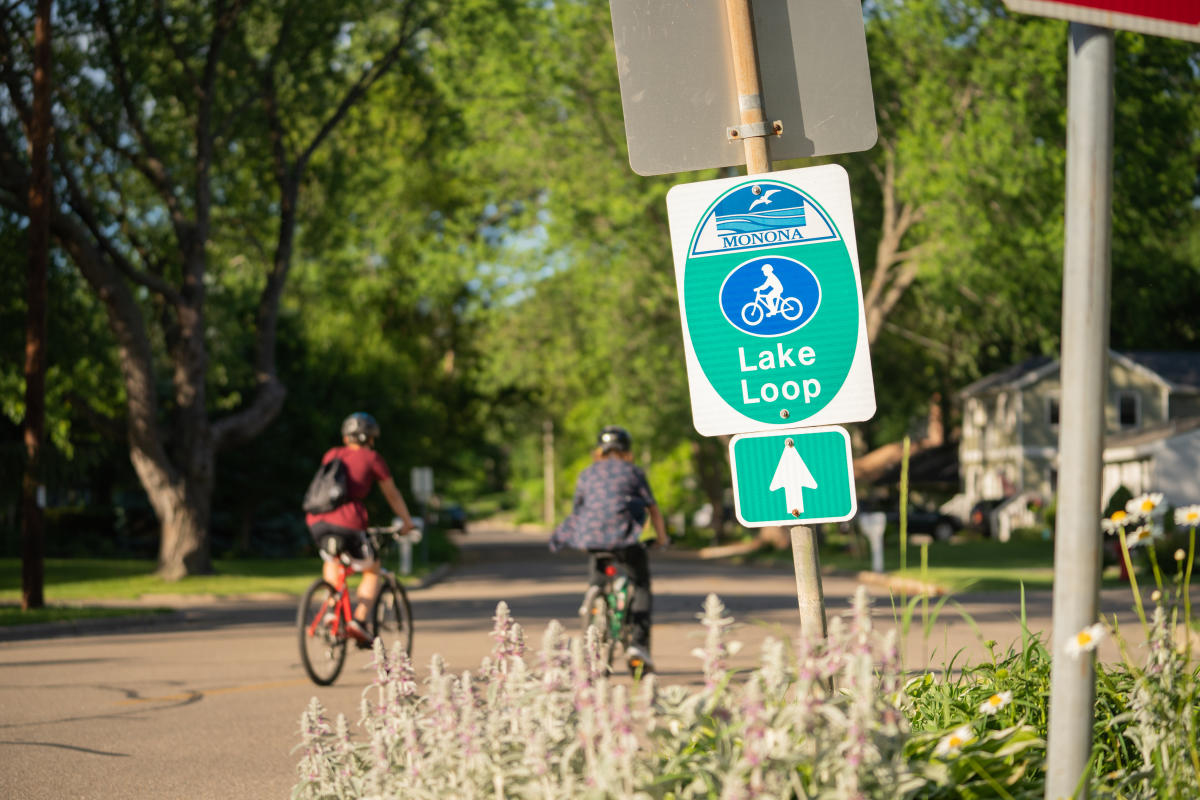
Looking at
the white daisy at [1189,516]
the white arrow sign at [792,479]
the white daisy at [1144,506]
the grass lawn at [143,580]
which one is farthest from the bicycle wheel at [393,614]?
the grass lawn at [143,580]

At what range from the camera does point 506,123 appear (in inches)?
1416

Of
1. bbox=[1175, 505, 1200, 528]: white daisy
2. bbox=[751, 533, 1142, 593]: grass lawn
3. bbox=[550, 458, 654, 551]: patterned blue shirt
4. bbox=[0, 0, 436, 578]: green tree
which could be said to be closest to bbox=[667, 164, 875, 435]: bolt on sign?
bbox=[1175, 505, 1200, 528]: white daisy

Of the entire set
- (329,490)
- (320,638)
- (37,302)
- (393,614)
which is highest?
(37,302)

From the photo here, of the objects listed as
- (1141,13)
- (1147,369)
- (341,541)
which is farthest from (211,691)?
(1147,369)

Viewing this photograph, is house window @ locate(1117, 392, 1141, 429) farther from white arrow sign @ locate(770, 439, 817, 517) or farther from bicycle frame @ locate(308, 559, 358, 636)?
white arrow sign @ locate(770, 439, 817, 517)

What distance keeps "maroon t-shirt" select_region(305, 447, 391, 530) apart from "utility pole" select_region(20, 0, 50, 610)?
839 cm

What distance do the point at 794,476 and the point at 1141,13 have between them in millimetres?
1672

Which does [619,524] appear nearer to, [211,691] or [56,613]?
[211,691]

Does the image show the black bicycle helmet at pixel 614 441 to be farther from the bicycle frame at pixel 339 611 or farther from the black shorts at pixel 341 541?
the bicycle frame at pixel 339 611

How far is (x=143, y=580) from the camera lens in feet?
82.5

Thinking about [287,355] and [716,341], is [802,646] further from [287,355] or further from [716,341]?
[287,355]

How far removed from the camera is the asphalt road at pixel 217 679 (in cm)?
709

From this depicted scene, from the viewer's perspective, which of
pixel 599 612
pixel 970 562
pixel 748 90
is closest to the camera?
pixel 748 90

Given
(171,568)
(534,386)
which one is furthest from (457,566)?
(534,386)
